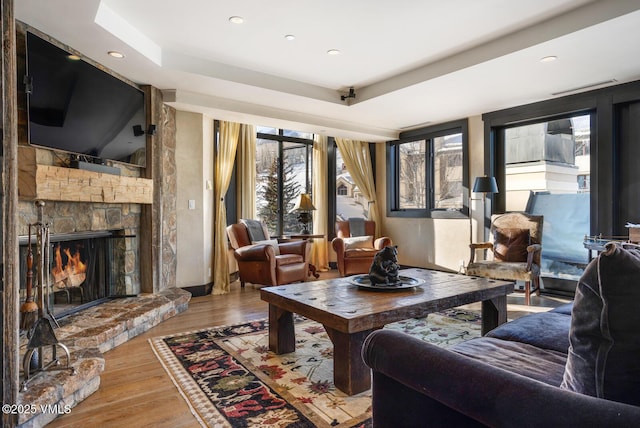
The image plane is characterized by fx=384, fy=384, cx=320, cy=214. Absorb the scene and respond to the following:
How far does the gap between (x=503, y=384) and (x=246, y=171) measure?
5198 millimetres

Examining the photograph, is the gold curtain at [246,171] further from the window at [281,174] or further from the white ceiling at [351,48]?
the white ceiling at [351,48]

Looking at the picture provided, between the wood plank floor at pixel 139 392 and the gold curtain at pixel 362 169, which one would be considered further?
the gold curtain at pixel 362 169

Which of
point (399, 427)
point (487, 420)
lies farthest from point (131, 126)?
point (487, 420)

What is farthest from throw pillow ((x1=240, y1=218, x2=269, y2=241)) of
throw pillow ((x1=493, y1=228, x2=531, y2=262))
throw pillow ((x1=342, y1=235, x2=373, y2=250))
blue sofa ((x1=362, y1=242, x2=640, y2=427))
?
blue sofa ((x1=362, y1=242, x2=640, y2=427))

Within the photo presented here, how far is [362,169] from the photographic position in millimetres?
6785

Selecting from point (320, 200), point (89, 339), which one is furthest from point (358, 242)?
point (89, 339)

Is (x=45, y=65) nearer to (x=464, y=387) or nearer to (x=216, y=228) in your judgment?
(x=216, y=228)

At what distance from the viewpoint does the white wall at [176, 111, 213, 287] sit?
15.1 feet

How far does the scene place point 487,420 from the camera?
94 cm

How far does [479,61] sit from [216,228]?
3.70 m

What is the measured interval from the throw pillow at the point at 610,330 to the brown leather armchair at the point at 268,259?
13.2ft

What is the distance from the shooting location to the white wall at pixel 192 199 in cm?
462

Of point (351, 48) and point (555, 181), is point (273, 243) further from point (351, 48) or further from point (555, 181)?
point (555, 181)

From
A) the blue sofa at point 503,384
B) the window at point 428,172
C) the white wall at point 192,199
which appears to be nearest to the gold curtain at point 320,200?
the window at point 428,172
